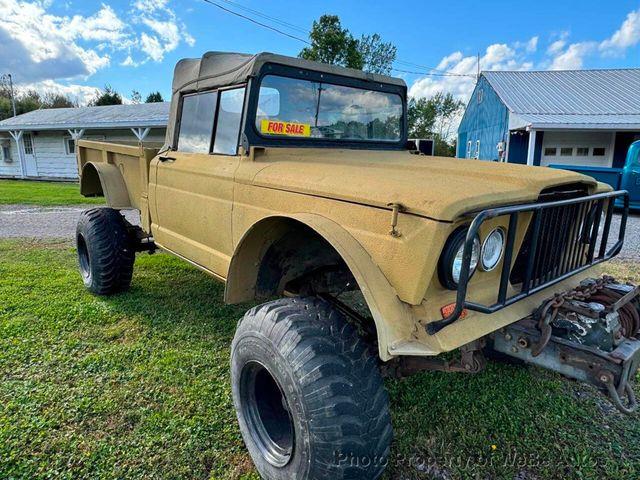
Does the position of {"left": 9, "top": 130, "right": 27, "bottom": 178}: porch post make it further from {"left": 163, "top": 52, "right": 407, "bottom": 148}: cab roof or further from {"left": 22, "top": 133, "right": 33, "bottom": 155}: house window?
{"left": 163, "top": 52, "right": 407, "bottom": 148}: cab roof

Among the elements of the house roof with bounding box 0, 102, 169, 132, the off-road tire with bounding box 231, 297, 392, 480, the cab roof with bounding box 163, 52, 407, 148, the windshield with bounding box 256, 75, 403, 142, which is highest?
the house roof with bounding box 0, 102, 169, 132

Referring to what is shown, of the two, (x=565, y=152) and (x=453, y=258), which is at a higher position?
(x=565, y=152)

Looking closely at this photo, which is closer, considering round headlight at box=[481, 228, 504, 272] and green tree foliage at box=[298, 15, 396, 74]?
round headlight at box=[481, 228, 504, 272]

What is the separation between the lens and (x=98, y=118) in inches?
784

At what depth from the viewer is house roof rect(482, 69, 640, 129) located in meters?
14.6

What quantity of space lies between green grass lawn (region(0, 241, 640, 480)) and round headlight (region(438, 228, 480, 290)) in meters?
1.12

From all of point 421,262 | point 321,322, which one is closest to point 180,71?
point 321,322

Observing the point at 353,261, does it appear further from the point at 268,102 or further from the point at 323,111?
the point at 323,111


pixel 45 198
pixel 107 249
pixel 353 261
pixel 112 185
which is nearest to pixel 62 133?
pixel 45 198

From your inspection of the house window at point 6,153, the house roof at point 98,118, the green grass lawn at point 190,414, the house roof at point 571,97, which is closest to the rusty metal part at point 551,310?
the green grass lawn at point 190,414

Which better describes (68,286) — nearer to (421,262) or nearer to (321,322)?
(321,322)

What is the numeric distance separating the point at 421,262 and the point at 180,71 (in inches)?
122

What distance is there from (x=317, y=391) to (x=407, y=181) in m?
1.02

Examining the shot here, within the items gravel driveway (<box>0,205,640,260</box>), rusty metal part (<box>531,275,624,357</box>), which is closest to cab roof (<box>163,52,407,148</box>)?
rusty metal part (<box>531,275,624,357</box>)
